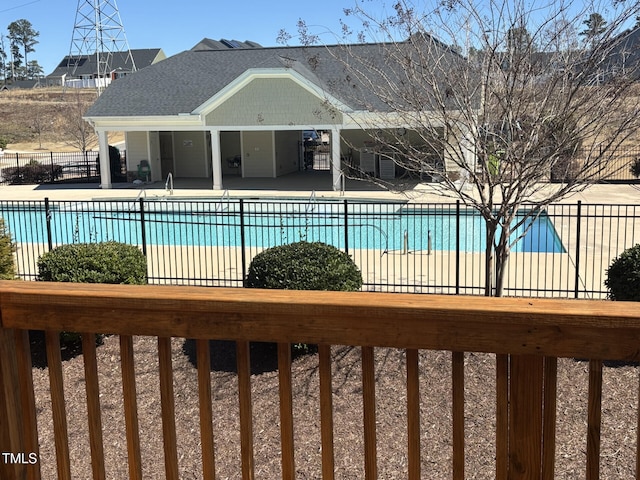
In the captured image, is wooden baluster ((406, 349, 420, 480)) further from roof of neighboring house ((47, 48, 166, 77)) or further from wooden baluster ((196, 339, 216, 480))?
roof of neighboring house ((47, 48, 166, 77))

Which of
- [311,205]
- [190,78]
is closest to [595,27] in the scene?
[311,205]

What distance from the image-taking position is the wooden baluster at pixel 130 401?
241 centimetres

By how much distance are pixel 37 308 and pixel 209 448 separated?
2.57 feet

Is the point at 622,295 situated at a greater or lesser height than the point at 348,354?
greater

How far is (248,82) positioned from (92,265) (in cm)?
2007

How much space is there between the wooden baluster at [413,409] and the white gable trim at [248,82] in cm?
2453

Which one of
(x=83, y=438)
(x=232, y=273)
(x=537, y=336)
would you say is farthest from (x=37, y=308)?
(x=232, y=273)

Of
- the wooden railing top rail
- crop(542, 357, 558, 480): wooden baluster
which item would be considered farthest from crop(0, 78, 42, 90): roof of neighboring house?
crop(542, 357, 558, 480): wooden baluster

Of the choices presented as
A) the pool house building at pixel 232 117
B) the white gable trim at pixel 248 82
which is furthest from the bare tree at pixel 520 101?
the white gable trim at pixel 248 82

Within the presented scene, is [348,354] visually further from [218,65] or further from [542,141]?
[218,65]

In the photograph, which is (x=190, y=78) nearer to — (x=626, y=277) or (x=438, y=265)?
(x=438, y=265)

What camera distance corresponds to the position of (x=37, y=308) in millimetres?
2400

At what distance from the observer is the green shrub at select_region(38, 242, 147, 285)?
337 inches

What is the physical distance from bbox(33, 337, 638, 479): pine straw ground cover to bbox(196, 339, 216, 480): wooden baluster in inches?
133
